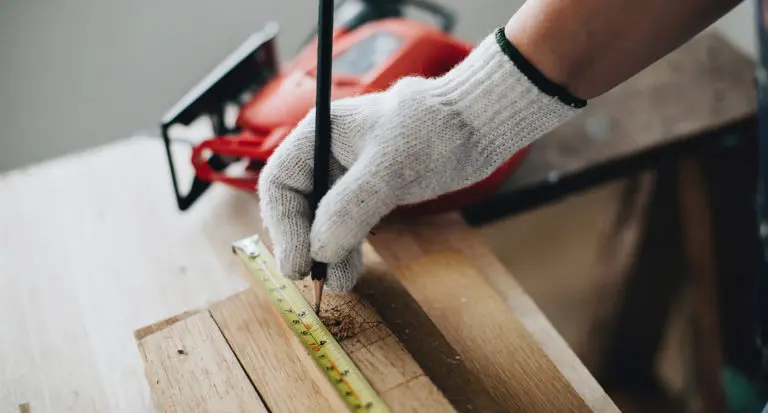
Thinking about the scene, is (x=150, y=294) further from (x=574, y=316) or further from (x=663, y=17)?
(x=574, y=316)

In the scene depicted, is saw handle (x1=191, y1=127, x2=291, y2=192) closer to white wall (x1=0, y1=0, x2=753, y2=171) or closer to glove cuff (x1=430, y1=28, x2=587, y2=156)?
glove cuff (x1=430, y1=28, x2=587, y2=156)

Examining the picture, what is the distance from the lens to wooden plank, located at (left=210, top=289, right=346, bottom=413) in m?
0.68

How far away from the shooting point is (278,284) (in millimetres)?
768

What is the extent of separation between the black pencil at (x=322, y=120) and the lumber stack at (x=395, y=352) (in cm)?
5

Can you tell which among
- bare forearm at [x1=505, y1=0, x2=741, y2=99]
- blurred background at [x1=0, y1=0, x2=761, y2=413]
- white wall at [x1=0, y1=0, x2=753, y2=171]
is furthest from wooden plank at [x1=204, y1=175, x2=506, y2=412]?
white wall at [x1=0, y1=0, x2=753, y2=171]

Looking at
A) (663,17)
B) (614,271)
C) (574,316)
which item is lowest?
(574,316)

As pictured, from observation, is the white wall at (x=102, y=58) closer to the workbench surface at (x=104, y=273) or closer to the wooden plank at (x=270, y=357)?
the workbench surface at (x=104, y=273)

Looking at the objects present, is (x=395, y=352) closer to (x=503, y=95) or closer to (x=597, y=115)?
(x=503, y=95)

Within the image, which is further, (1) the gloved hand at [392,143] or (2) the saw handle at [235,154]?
(2) the saw handle at [235,154]

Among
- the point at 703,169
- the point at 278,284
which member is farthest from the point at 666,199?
the point at 278,284

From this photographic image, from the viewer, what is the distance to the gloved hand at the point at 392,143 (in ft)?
2.28

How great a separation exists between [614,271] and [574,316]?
211mm

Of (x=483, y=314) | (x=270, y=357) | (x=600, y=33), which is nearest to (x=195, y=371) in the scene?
(x=270, y=357)

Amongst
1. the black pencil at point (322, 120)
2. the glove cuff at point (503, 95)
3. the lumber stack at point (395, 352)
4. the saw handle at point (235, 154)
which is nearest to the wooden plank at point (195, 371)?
the lumber stack at point (395, 352)
